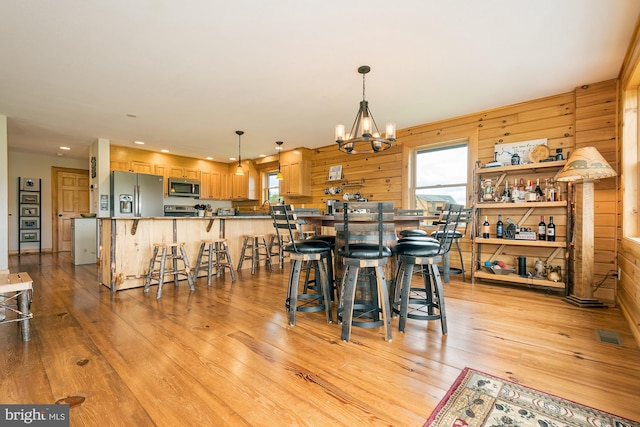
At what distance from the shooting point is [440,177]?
4.76 m

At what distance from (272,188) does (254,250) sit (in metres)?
3.11

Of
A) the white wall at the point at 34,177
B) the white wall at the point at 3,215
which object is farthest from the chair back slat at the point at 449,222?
the white wall at the point at 34,177

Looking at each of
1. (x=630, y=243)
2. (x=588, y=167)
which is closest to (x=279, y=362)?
(x=630, y=243)

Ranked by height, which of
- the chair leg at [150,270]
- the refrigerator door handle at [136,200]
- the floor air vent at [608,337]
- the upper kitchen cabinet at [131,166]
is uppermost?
the upper kitchen cabinet at [131,166]

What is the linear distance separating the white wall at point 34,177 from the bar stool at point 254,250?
19.6 ft

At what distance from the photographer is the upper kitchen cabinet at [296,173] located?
6.41m

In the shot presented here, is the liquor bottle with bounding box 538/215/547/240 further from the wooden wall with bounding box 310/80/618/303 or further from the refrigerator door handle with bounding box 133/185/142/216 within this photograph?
the refrigerator door handle with bounding box 133/185/142/216

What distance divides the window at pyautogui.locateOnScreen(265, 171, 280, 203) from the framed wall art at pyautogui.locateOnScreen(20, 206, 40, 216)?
5509mm

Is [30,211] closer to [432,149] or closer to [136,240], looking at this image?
[136,240]

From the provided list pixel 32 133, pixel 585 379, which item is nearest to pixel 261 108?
pixel 585 379

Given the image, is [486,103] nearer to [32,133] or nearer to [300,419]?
[300,419]

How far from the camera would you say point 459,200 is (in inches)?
179

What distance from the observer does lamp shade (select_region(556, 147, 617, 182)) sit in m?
2.76

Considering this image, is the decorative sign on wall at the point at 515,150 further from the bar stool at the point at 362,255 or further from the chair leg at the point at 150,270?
the chair leg at the point at 150,270
